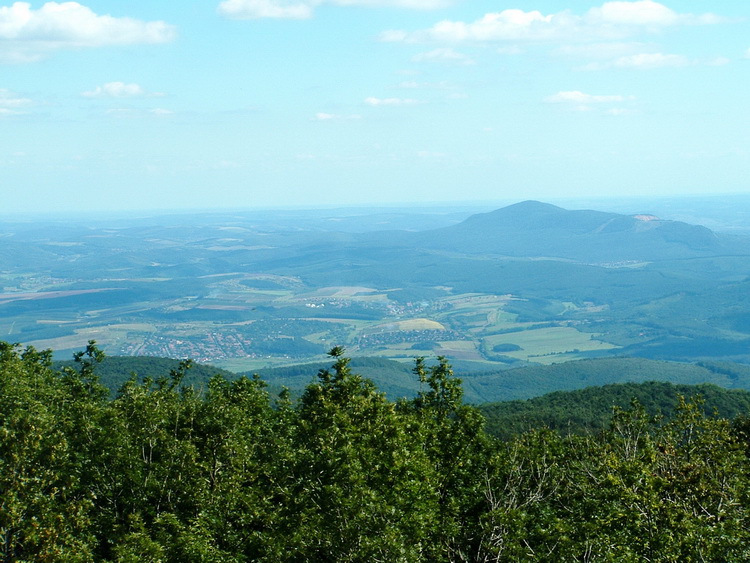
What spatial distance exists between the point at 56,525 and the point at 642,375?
498ft

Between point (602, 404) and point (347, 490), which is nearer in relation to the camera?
point (347, 490)

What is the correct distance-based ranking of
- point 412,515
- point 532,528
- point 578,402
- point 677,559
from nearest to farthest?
point 677,559
point 412,515
point 532,528
point 578,402

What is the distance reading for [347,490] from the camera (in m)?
21.7

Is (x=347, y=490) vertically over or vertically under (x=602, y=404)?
over

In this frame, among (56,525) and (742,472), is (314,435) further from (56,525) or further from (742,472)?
(742,472)

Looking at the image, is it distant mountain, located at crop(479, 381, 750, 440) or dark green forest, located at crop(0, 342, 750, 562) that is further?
distant mountain, located at crop(479, 381, 750, 440)

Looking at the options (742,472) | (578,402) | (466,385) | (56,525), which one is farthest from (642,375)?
(56,525)

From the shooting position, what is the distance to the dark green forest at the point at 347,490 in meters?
20.6

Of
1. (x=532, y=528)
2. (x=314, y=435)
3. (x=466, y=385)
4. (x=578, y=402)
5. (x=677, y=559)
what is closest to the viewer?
(x=677, y=559)

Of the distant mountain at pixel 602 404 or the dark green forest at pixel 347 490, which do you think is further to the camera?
the distant mountain at pixel 602 404

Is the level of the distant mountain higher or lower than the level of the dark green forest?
lower

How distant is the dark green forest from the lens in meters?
20.6

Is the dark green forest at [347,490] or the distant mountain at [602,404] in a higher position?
the dark green forest at [347,490]

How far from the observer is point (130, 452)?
26.5 metres
